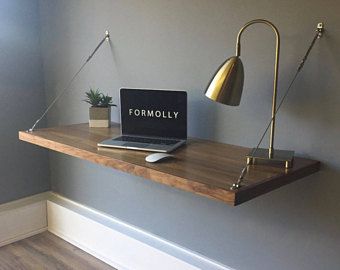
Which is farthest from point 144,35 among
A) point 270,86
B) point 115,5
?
point 270,86

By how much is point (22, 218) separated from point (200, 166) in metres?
1.68

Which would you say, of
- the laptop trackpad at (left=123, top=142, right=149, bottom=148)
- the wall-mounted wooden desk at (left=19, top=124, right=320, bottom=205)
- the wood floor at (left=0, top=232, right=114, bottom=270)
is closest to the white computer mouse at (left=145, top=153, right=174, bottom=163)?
the wall-mounted wooden desk at (left=19, top=124, right=320, bottom=205)

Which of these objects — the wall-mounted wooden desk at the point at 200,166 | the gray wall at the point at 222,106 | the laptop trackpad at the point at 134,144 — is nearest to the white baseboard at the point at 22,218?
the gray wall at the point at 222,106

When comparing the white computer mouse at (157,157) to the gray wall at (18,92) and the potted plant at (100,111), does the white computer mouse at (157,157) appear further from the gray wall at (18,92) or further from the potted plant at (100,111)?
the gray wall at (18,92)

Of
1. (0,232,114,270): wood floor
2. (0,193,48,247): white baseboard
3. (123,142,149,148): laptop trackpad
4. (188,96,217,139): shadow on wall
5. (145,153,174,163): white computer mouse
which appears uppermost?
(188,96,217,139): shadow on wall

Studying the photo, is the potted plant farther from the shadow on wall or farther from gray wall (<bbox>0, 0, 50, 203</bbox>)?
gray wall (<bbox>0, 0, 50, 203</bbox>)

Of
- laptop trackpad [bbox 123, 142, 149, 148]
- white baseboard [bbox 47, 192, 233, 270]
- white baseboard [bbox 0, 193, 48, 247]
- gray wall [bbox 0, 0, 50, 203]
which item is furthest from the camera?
white baseboard [bbox 0, 193, 48, 247]

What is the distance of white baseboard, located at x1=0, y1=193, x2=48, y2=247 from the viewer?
2.50 metres

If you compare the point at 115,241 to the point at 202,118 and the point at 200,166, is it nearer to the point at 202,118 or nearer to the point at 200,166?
the point at 202,118

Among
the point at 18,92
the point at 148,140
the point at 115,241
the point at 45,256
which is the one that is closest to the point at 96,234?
the point at 115,241

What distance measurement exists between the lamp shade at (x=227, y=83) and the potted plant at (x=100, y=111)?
2.57ft

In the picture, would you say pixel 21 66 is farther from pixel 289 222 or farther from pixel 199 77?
→ pixel 289 222

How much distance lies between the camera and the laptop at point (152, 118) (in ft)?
5.49

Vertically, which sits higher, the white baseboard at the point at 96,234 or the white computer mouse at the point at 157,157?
the white computer mouse at the point at 157,157
